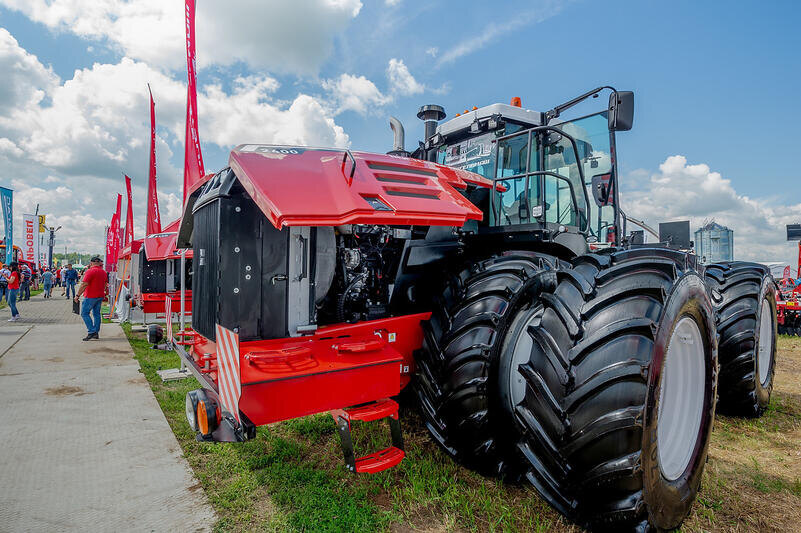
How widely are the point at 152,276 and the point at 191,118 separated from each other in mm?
3520

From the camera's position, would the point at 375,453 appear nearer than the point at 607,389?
No

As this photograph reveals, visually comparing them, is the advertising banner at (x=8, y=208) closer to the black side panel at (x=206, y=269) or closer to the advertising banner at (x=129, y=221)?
the advertising banner at (x=129, y=221)

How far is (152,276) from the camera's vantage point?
372 inches

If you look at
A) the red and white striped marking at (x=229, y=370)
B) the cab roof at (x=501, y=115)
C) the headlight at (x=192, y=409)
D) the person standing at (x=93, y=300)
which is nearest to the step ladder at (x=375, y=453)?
the red and white striped marking at (x=229, y=370)

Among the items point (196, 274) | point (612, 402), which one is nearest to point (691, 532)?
point (612, 402)

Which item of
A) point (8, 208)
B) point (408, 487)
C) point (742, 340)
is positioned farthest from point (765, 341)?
point (8, 208)

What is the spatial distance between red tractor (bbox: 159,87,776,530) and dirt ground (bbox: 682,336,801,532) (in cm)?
39

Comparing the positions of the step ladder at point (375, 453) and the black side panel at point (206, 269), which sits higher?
the black side panel at point (206, 269)

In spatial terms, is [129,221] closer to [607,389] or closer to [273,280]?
[273,280]

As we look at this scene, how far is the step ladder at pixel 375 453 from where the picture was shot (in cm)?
232

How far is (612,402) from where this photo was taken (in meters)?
1.87

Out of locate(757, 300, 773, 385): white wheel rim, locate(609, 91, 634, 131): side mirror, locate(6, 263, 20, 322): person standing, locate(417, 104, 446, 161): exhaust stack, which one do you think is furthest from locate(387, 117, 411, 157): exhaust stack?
locate(6, 263, 20, 322): person standing

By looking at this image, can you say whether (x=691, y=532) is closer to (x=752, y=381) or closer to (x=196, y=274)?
(x=752, y=381)

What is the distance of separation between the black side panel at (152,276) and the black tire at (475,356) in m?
8.40
